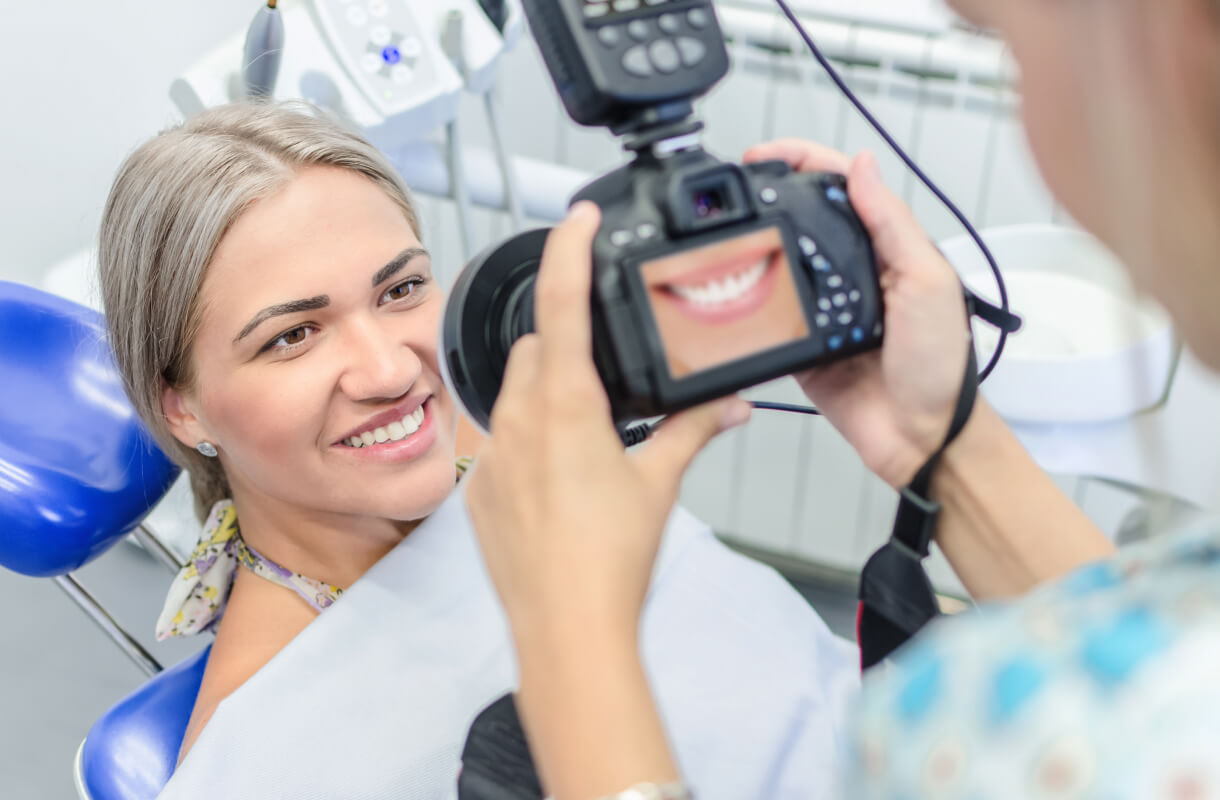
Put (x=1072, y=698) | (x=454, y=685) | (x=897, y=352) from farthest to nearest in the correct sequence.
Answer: (x=454, y=685), (x=897, y=352), (x=1072, y=698)

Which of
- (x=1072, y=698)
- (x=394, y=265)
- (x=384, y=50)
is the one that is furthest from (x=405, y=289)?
(x=1072, y=698)

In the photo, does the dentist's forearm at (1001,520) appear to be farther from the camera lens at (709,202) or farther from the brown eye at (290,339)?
the brown eye at (290,339)

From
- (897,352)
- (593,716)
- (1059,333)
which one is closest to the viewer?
(593,716)

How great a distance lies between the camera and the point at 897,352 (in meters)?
0.71

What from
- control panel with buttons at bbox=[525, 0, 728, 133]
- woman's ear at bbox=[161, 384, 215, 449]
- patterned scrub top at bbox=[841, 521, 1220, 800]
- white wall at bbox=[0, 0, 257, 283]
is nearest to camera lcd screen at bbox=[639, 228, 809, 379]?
control panel with buttons at bbox=[525, 0, 728, 133]

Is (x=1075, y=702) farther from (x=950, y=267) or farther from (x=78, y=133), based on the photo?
(x=78, y=133)

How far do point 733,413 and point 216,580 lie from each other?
80 centimetres

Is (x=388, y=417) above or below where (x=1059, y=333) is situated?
above

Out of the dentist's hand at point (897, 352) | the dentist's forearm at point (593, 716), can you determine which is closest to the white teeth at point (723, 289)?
the dentist's hand at point (897, 352)

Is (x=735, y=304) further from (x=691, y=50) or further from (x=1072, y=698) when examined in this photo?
(x=1072, y=698)

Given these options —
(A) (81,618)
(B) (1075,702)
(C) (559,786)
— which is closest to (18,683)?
(A) (81,618)

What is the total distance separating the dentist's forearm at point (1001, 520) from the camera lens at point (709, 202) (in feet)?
0.84

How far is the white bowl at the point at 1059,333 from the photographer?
4.25ft

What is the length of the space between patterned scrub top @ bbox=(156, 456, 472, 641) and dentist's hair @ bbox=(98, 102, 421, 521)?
0.13 m
